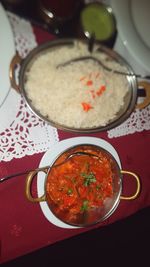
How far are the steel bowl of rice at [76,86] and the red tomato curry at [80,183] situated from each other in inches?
3.9

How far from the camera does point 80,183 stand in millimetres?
982

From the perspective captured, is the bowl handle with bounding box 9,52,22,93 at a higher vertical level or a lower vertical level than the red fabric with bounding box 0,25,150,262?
higher

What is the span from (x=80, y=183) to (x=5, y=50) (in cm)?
49

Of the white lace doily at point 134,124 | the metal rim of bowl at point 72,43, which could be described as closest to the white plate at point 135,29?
the metal rim of bowl at point 72,43

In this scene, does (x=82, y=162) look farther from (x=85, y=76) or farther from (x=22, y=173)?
(x=85, y=76)

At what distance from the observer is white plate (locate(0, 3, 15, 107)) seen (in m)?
1.02

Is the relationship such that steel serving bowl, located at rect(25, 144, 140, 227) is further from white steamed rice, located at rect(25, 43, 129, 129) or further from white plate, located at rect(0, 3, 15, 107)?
white plate, located at rect(0, 3, 15, 107)

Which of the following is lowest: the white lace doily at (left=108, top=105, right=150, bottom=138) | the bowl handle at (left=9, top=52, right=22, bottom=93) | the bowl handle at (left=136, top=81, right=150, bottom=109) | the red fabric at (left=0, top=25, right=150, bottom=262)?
the red fabric at (left=0, top=25, right=150, bottom=262)

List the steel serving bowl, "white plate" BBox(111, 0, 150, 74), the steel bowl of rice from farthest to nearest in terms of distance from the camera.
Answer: "white plate" BBox(111, 0, 150, 74)
the steel bowl of rice
the steel serving bowl

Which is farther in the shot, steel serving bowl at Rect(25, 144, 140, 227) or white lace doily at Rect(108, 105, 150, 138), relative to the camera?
white lace doily at Rect(108, 105, 150, 138)

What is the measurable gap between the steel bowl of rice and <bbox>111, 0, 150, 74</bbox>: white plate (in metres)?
0.06

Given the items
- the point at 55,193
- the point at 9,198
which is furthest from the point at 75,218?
the point at 9,198

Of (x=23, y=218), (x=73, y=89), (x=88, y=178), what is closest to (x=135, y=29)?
(x=73, y=89)

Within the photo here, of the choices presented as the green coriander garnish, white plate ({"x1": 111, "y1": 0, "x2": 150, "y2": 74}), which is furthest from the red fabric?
white plate ({"x1": 111, "y1": 0, "x2": 150, "y2": 74})
